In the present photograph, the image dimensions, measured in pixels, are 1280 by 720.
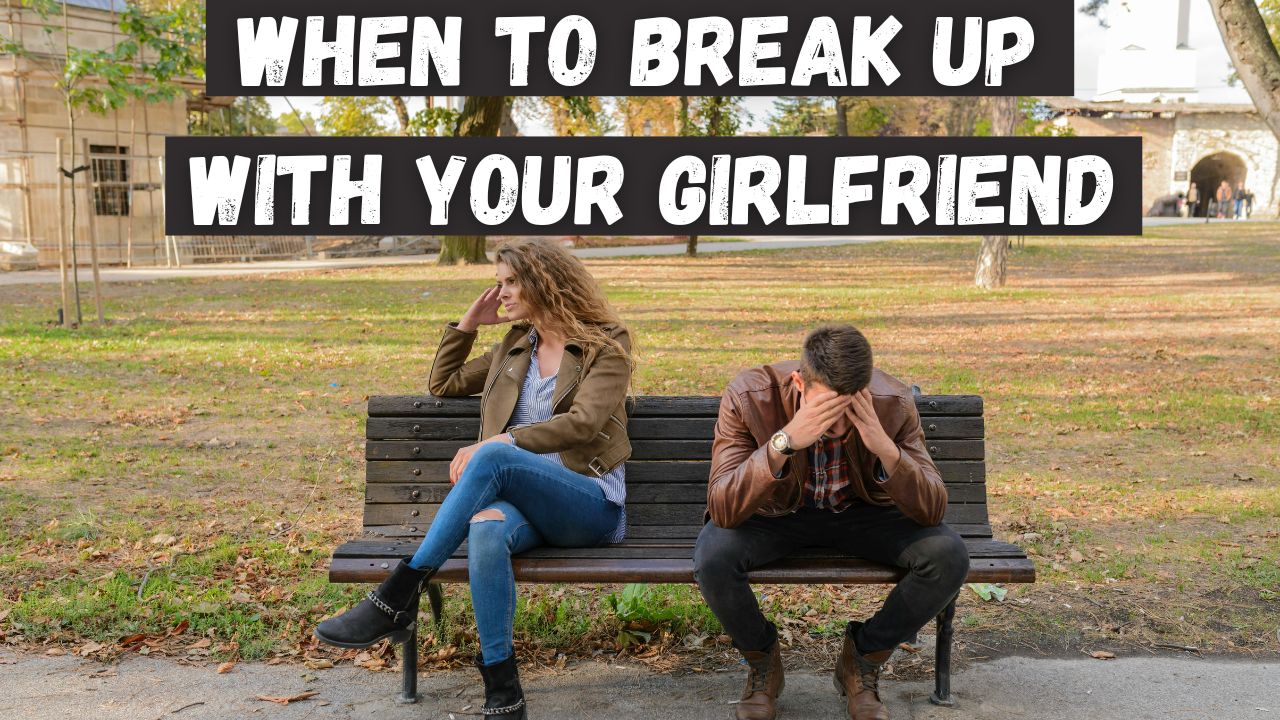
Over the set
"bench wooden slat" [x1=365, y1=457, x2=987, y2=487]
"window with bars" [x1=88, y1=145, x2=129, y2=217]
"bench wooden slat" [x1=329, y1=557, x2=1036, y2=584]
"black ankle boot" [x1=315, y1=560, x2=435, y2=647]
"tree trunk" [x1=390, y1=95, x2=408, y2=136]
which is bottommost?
"black ankle boot" [x1=315, y1=560, x2=435, y2=647]

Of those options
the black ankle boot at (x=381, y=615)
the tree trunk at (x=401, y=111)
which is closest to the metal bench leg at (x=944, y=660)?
the black ankle boot at (x=381, y=615)

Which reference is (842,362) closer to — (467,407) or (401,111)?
(467,407)

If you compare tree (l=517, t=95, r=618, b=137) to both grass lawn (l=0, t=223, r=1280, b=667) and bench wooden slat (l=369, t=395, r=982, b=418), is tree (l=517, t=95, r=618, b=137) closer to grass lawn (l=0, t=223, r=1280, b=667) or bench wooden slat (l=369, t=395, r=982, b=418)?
grass lawn (l=0, t=223, r=1280, b=667)

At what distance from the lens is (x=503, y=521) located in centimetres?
385

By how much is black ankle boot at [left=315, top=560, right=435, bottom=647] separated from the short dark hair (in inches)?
54.4

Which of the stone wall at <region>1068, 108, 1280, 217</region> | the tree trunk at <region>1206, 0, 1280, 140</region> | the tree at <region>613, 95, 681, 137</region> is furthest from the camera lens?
the stone wall at <region>1068, 108, 1280, 217</region>

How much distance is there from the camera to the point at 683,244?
3631cm

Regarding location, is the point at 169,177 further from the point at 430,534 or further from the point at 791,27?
the point at 791,27

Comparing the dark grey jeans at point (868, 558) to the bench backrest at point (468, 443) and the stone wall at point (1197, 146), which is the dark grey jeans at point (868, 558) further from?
the stone wall at point (1197, 146)

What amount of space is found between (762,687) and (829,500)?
2.09 ft

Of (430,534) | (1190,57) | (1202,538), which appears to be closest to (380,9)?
(430,534)

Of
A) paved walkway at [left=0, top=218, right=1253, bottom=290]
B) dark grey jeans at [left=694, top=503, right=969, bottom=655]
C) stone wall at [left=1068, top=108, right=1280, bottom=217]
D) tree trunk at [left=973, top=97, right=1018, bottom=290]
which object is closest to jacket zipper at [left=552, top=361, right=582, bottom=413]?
dark grey jeans at [left=694, top=503, right=969, bottom=655]

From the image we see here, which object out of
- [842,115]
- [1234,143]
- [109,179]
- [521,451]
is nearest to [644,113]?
[842,115]

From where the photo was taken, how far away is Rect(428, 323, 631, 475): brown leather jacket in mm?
4113
